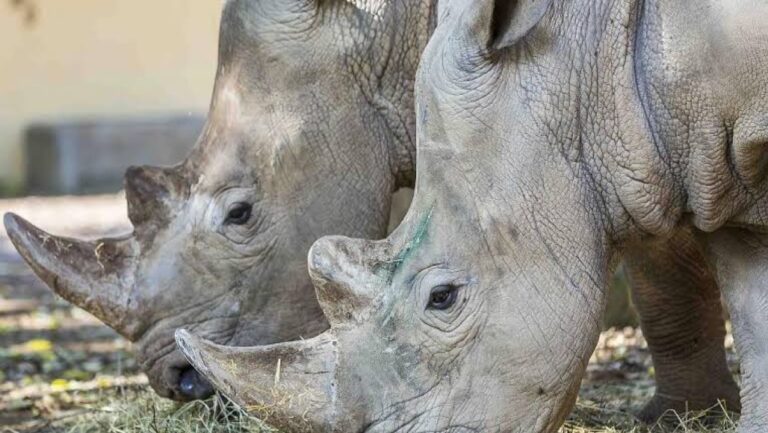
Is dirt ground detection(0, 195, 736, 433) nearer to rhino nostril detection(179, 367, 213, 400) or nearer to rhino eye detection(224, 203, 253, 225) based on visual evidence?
rhino nostril detection(179, 367, 213, 400)

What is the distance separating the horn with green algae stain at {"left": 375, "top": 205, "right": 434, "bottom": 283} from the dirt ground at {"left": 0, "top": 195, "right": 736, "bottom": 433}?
3.78 feet

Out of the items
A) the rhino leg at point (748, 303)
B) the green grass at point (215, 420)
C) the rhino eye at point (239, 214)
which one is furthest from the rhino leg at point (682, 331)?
the rhino eye at point (239, 214)

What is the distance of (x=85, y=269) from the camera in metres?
5.83

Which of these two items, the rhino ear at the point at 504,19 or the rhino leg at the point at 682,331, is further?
the rhino leg at the point at 682,331

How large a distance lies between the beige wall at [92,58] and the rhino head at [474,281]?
1031 centimetres

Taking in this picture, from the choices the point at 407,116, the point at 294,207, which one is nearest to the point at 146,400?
the point at 294,207

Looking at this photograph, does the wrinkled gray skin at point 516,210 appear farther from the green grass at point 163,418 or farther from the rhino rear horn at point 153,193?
the rhino rear horn at point 153,193

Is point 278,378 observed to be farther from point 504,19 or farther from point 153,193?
point 153,193

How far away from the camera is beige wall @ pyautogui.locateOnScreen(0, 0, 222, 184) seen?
48.6 ft

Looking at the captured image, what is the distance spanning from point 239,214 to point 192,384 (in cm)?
60

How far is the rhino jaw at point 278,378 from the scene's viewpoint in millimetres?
4469

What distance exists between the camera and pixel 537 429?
4516 mm

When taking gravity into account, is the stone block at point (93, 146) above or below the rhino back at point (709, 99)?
below

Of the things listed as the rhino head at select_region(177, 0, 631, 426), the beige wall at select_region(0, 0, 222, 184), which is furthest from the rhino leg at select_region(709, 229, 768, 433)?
the beige wall at select_region(0, 0, 222, 184)
